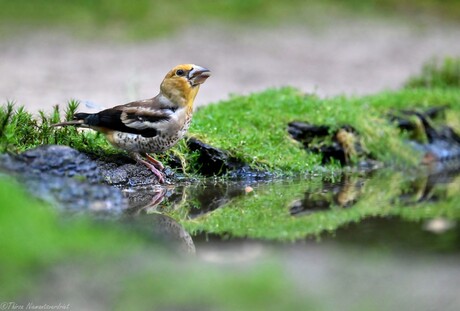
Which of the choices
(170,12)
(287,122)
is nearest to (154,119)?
(287,122)

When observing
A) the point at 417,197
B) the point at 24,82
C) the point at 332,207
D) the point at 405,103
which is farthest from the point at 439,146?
the point at 24,82

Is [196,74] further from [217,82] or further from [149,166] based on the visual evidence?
[217,82]

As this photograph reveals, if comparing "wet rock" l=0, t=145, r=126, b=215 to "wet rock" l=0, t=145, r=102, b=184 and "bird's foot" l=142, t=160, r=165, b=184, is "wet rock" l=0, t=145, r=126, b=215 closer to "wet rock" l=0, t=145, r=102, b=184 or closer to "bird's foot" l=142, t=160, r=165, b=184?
"wet rock" l=0, t=145, r=102, b=184

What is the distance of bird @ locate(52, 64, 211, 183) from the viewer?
292 inches

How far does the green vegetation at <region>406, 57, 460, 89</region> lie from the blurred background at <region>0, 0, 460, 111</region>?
0.48 meters

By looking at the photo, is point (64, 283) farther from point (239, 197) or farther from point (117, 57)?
point (117, 57)

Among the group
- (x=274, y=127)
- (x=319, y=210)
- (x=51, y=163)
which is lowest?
(x=319, y=210)

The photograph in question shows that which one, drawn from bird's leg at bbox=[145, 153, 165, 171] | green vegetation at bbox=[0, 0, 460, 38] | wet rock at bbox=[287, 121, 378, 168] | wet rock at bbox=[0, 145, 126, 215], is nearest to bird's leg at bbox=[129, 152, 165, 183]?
bird's leg at bbox=[145, 153, 165, 171]

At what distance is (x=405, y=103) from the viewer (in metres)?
10.9

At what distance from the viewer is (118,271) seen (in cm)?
473

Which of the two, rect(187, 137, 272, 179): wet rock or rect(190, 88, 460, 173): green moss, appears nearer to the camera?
rect(187, 137, 272, 179): wet rock

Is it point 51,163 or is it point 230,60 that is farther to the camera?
point 230,60

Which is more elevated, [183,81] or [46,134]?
[183,81]

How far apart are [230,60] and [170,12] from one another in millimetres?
3274
